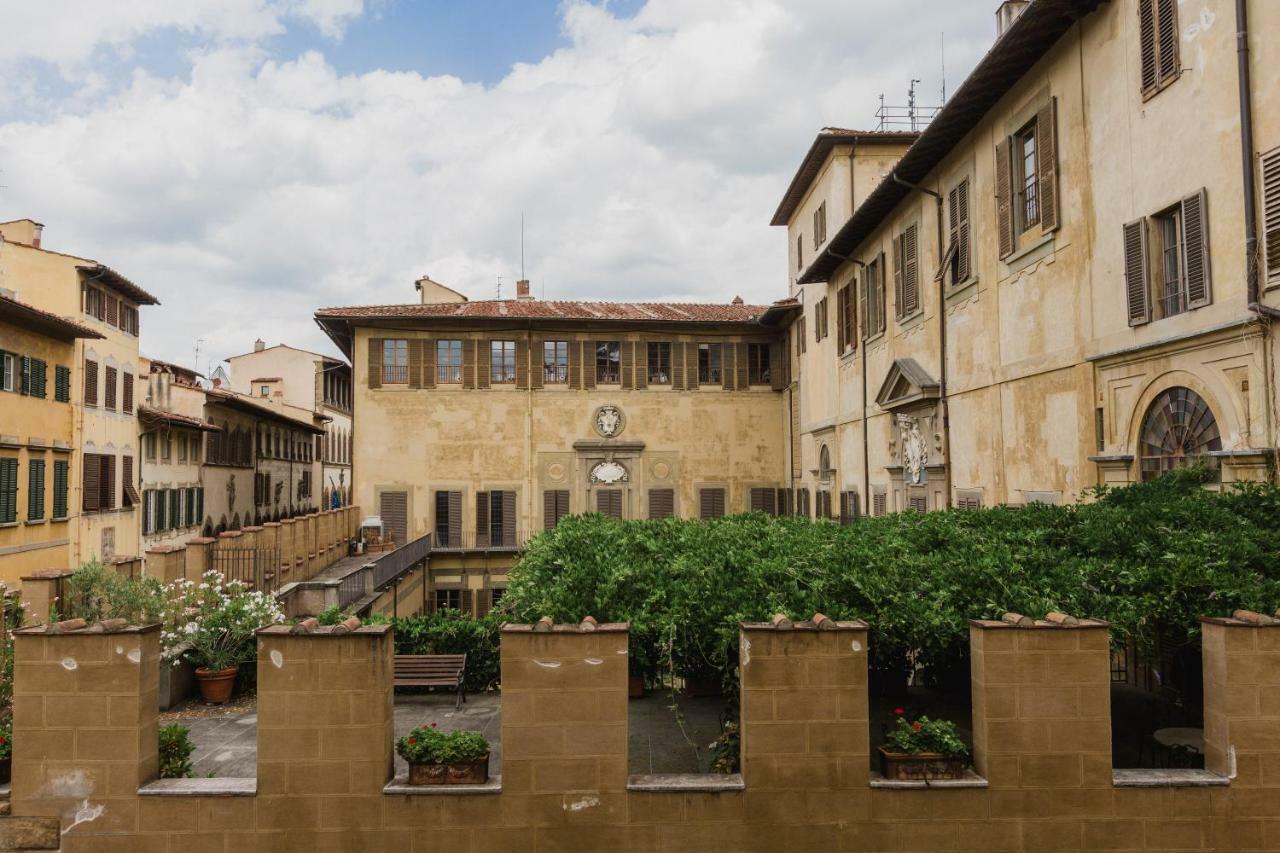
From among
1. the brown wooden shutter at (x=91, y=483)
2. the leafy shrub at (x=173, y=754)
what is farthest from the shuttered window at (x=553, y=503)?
the leafy shrub at (x=173, y=754)

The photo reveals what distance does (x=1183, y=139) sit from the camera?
31.5 ft

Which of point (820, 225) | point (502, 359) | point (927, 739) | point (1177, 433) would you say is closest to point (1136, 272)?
point (1177, 433)

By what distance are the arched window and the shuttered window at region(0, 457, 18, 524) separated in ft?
77.7

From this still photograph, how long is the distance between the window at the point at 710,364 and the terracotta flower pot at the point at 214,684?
71.1 feet

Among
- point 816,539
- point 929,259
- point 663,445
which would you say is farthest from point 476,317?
point 816,539

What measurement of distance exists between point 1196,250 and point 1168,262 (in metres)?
0.75

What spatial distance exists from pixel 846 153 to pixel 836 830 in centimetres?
2128

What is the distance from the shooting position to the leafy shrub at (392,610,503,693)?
13.5 m

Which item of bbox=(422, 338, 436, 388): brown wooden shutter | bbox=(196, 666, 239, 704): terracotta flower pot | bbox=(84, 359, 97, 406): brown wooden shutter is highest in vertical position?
bbox=(422, 338, 436, 388): brown wooden shutter

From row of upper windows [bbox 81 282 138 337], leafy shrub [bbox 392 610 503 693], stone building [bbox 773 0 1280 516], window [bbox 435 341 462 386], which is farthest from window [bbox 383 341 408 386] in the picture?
leafy shrub [bbox 392 610 503 693]

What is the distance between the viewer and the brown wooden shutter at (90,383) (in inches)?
983

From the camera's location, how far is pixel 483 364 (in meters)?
30.4

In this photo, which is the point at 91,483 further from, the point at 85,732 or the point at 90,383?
the point at 85,732

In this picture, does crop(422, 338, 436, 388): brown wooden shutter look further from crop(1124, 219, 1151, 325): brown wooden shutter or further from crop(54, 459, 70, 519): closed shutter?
crop(1124, 219, 1151, 325): brown wooden shutter
